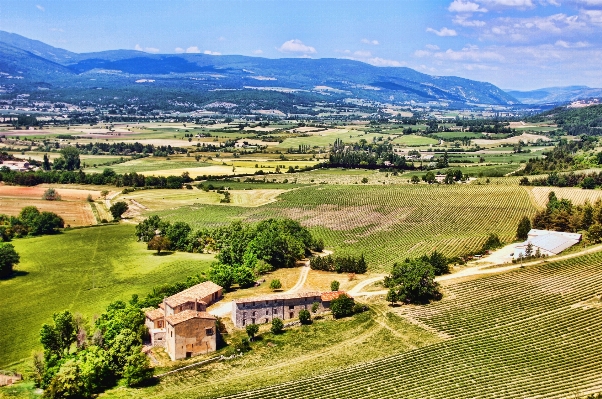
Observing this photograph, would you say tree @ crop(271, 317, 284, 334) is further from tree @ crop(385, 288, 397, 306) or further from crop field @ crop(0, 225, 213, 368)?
crop field @ crop(0, 225, 213, 368)

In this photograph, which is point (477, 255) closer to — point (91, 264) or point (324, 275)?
point (324, 275)

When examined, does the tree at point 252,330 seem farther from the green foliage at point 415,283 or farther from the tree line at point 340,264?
the tree line at point 340,264

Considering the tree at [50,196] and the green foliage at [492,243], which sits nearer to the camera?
the green foliage at [492,243]

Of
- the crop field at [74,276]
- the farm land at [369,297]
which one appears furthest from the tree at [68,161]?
the crop field at [74,276]

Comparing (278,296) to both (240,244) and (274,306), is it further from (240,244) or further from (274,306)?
(240,244)


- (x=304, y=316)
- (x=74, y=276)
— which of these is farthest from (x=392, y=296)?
(x=74, y=276)

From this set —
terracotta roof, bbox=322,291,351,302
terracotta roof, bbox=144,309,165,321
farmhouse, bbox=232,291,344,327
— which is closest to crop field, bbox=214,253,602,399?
terracotta roof, bbox=322,291,351,302
